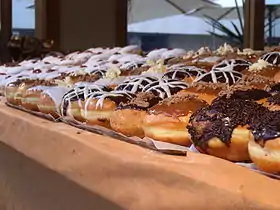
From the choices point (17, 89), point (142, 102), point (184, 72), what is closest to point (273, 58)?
Result: point (184, 72)

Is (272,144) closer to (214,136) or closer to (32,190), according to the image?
(214,136)

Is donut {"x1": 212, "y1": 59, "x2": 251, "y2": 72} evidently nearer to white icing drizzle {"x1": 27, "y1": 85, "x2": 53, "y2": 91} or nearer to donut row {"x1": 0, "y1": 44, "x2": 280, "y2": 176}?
donut row {"x1": 0, "y1": 44, "x2": 280, "y2": 176}

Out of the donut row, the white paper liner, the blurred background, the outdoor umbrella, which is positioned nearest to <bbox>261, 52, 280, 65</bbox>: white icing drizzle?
the donut row

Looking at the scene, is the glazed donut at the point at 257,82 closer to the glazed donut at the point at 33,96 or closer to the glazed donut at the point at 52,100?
the glazed donut at the point at 52,100

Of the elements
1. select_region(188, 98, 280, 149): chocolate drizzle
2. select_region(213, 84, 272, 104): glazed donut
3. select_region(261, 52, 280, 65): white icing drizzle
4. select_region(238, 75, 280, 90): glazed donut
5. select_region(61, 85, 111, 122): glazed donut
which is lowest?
select_region(61, 85, 111, 122): glazed donut

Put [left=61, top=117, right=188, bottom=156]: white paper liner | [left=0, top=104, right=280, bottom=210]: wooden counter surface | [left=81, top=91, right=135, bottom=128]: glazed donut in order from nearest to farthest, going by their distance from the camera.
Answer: [left=0, top=104, right=280, bottom=210]: wooden counter surface → [left=61, top=117, right=188, bottom=156]: white paper liner → [left=81, top=91, right=135, bottom=128]: glazed donut

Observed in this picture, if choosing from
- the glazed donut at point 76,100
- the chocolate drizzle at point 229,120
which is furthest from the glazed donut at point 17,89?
the chocolate drizzle at point 229,120

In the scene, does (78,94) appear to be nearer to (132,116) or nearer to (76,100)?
(76,100)
